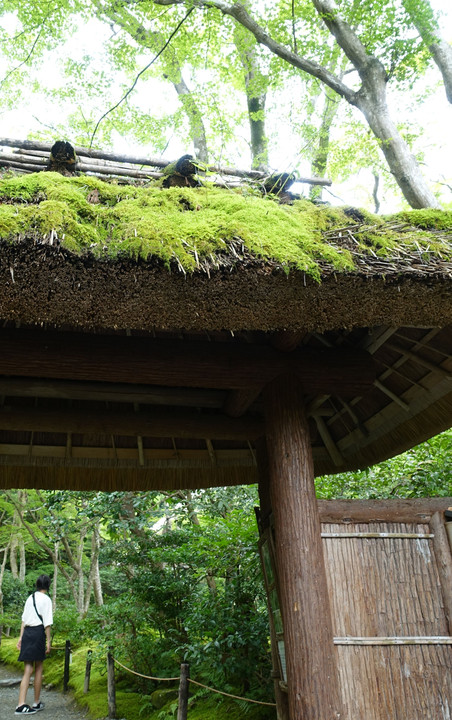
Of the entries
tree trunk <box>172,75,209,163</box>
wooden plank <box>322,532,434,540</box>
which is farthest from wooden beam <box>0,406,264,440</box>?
tree trunk <box>172,75,209,163</box>

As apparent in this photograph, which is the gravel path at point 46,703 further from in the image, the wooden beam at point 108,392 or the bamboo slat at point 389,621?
the bamboo slat at point 389,621

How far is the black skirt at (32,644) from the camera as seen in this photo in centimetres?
579

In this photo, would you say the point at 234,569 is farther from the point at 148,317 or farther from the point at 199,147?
the point at 199,147

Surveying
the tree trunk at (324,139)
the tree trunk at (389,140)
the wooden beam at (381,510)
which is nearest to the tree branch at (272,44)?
the tree trunk at (389,140)

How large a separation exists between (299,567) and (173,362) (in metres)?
1.41

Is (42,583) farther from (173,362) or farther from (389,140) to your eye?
(389,140)

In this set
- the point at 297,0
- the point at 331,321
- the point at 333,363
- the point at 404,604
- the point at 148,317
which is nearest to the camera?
the point at 148,317

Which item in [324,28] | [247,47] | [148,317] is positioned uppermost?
[324,28]

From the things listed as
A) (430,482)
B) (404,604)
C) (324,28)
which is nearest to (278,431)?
(404,604)

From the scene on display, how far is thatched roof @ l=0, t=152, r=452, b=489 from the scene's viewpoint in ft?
7.25

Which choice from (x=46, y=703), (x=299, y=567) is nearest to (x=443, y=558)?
(x=299, y=567)

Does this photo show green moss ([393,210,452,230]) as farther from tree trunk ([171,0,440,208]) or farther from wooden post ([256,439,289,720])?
tree trunk ([171,0,440,208])

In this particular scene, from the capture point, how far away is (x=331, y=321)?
2582mm

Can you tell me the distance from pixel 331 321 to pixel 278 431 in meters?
0.88
